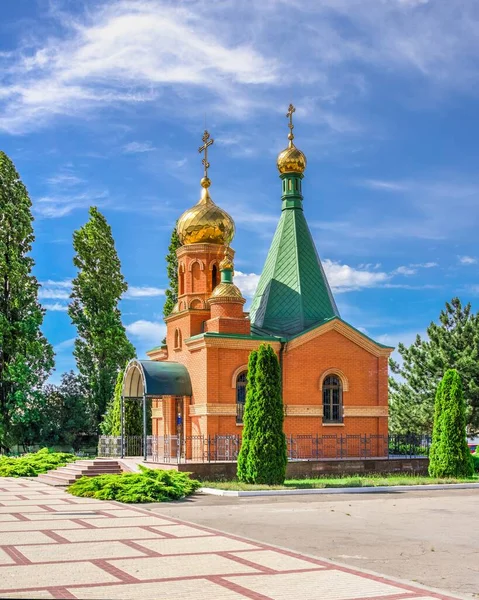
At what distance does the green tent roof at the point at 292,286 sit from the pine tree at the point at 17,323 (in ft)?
37.1

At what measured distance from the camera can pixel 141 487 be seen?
16031 mm

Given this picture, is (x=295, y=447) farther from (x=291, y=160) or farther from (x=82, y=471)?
(x=291, y=160)

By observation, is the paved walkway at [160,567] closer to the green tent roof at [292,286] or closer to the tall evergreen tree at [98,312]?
the green tent roof at [292,286]

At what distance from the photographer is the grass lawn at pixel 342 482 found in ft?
58.4

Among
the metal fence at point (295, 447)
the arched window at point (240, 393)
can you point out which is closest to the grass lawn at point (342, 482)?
the metal fence at point (295, 447)

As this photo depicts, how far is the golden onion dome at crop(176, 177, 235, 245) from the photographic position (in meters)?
24.8

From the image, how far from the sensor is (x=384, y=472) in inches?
858

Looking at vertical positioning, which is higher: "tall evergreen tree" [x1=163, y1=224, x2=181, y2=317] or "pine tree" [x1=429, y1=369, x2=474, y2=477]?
"tall evergreen tree" [x1=163, y1=224, x2=181, y2=317]

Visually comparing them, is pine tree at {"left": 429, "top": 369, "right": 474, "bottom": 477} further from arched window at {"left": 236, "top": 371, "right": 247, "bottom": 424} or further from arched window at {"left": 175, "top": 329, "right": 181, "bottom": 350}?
arched window at {"left": 175, "top": 329, "right": 181, "bottom": 350}

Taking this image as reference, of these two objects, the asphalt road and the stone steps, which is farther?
the stone steps

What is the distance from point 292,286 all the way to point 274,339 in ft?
9.14

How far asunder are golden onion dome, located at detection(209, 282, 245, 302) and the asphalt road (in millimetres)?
7542

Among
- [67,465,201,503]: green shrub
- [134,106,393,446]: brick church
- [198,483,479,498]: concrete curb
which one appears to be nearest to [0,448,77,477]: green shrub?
[134,106,393,446]: brick church

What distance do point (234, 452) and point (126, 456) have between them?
16.3 feet
